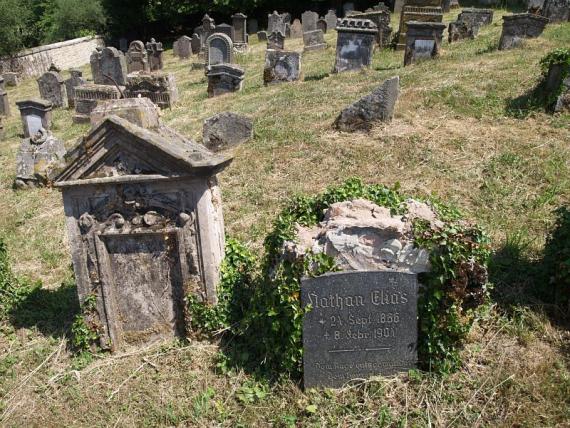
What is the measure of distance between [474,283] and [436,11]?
47.0ft

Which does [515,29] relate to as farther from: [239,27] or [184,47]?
[184,47]

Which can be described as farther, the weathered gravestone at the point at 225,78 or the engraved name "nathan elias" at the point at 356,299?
the weathered gravestone at the point at 225,78

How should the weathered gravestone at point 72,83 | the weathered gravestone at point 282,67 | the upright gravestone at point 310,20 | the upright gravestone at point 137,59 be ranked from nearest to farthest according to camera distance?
the weathered gravestone at point 282,67
the weathered gravestone at point 72,83
the upright gravestone at point 137,59
the upright gravestone at point 310,20

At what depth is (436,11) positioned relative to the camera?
16.0 metres

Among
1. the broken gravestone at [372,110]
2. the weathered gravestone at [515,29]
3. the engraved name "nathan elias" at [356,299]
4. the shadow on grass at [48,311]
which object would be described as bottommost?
the shadow on grass at [48,311]

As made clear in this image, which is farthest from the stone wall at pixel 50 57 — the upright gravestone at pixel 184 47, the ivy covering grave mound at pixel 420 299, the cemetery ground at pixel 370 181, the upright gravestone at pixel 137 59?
the ivy covering grave mound at pixel 420 299

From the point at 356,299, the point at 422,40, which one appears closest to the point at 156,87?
the point at 422,40

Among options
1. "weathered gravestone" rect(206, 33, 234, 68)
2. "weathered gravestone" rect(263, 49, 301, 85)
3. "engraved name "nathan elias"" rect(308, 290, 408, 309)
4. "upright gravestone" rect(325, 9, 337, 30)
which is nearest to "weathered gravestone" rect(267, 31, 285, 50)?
"weathered gravestone" rect(206, 33, 234, 68)

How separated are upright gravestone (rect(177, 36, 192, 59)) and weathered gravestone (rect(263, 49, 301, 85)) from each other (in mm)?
13769

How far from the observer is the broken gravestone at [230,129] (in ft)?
33.2

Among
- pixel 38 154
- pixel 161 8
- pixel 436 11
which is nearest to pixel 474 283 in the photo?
pixel 38 154

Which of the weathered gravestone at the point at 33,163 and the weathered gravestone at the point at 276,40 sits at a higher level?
the weathered gravestone at the point at 276,40

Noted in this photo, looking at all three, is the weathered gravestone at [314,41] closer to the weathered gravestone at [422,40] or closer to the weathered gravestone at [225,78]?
the weathered gravestone at [225,78]

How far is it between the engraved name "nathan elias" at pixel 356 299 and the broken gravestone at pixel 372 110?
5897 millimetres
